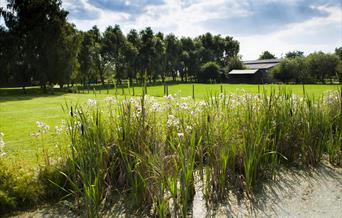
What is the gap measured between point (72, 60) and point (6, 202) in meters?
27.0

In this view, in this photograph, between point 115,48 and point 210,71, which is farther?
point 210,71

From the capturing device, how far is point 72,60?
92.5ft

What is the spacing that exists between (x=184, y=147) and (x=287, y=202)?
161 cm

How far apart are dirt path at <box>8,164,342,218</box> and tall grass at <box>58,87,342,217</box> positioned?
174 millimetres

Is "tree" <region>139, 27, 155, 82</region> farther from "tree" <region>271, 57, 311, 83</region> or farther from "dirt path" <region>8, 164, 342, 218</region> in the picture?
"dirt path" <region>8, 164, 342, 218</region>

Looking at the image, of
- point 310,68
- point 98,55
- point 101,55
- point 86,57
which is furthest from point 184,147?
point 310,68

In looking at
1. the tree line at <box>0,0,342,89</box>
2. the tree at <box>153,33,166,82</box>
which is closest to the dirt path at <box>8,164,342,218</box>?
the tree line at <box>0,0,342,89</box>

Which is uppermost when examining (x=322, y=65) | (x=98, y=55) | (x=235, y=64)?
(x=98, y=55)

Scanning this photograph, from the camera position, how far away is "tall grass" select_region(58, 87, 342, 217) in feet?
10.2

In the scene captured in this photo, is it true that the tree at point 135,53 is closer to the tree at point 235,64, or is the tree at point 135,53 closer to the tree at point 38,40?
the tree at point 38,40

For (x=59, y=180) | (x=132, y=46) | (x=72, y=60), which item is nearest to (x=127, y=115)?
(x=59, y=180)

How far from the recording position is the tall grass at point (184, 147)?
312 centimetres

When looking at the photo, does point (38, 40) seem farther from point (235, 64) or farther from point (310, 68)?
point (235, 64)

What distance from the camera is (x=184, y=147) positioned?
10.3 ft
